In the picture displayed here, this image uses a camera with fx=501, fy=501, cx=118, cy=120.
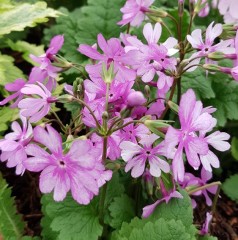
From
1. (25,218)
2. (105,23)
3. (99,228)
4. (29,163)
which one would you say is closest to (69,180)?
(29,163)

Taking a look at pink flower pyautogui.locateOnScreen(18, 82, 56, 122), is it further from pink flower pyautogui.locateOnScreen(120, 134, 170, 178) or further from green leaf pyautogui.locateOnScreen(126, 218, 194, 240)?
green leaf pyautogui.locateOnScreen(126, 218, 194, 240)

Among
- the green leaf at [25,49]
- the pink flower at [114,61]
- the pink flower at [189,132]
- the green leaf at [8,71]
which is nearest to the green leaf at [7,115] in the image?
the green leaf at [8,71]

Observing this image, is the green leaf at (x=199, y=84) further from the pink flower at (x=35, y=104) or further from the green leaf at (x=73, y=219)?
the pink flower at (x=35, y=104)

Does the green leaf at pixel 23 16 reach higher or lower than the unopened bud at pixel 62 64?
lower

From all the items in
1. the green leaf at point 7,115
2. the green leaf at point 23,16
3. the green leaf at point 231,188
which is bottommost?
the green leaf at point 231,188

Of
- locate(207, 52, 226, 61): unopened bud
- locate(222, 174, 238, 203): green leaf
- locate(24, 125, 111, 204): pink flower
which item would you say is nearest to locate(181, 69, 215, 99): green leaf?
locate(222, 174, 238, 203): green leaf
